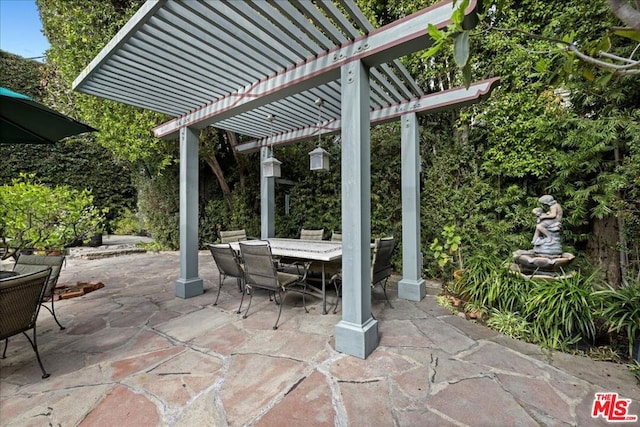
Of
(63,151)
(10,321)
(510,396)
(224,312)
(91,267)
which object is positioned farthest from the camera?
(63,151)

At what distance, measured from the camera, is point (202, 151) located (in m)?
6.49

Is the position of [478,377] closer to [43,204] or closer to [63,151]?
[43,204]

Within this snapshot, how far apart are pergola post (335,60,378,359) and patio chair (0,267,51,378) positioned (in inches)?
95.5

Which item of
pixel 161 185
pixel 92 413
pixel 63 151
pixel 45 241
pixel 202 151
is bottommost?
pixel 92 413

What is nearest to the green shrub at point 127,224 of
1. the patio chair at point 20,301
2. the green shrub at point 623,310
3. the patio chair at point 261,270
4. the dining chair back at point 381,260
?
the patio chair at point 261,270

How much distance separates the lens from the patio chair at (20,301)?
194 centimetres

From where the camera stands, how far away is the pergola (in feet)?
7.04

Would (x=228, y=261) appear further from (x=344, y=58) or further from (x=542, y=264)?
(x=542, y=264)

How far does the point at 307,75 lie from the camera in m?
2.67

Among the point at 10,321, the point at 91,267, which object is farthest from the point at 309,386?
the point at 91,267

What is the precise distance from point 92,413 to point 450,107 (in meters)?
4.42

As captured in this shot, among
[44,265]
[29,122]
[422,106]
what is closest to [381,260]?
[422,106]

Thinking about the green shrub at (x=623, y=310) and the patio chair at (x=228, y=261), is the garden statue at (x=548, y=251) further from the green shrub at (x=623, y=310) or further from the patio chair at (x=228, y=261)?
the patio chair at (x=228, y=261)

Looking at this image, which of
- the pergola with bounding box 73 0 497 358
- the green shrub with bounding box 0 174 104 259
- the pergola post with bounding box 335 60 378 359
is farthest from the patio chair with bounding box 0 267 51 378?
the pergola post with bounding box 335 60 378 359
